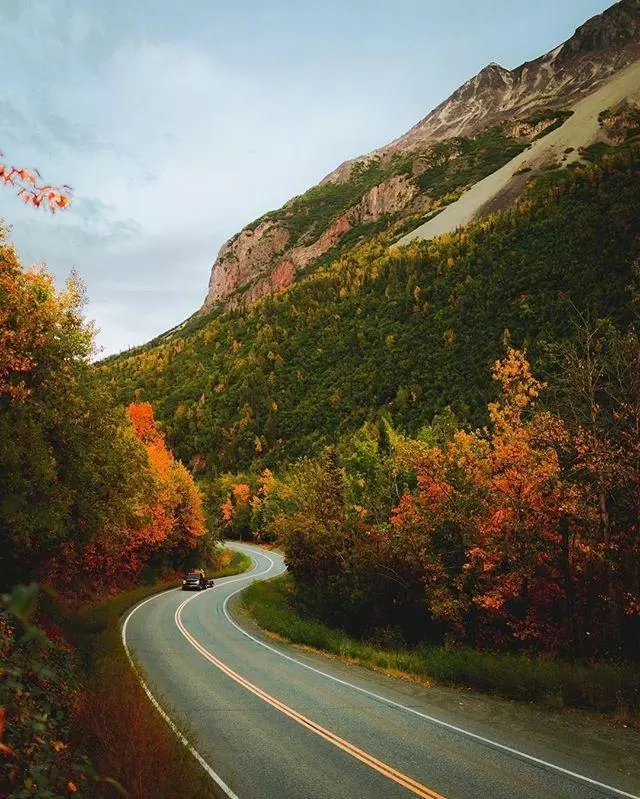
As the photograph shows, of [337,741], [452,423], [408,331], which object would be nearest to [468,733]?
[337,741]

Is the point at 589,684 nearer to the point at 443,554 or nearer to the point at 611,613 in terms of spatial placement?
the point at 611,613

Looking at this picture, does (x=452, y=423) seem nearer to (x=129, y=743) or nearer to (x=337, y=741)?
(x=337, y=741)

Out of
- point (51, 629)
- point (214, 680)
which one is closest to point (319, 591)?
point (214, 680)

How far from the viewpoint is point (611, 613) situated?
1477cm

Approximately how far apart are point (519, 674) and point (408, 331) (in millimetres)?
110062

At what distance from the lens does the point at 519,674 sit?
13469mm

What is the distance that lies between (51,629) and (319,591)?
44.1 ft

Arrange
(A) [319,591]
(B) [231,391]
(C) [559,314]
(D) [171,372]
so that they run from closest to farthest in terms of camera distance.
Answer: (A) [319,591], (C) [559,314], (B) [231,391], (D) [171,372]

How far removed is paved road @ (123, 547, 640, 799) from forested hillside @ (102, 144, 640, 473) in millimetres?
60847

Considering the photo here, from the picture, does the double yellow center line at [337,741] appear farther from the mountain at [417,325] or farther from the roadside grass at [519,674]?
the mountain at [417,325]

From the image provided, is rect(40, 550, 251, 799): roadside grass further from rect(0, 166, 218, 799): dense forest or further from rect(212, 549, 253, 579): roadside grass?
rect(212, 549, 253, 579): roadside grass

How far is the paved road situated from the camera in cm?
798

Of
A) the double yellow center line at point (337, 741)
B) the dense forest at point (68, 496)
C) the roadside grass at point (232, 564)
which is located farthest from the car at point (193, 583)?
the double yellow center line at point (337, 741)

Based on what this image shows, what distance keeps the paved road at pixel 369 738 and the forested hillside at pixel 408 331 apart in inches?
2396
